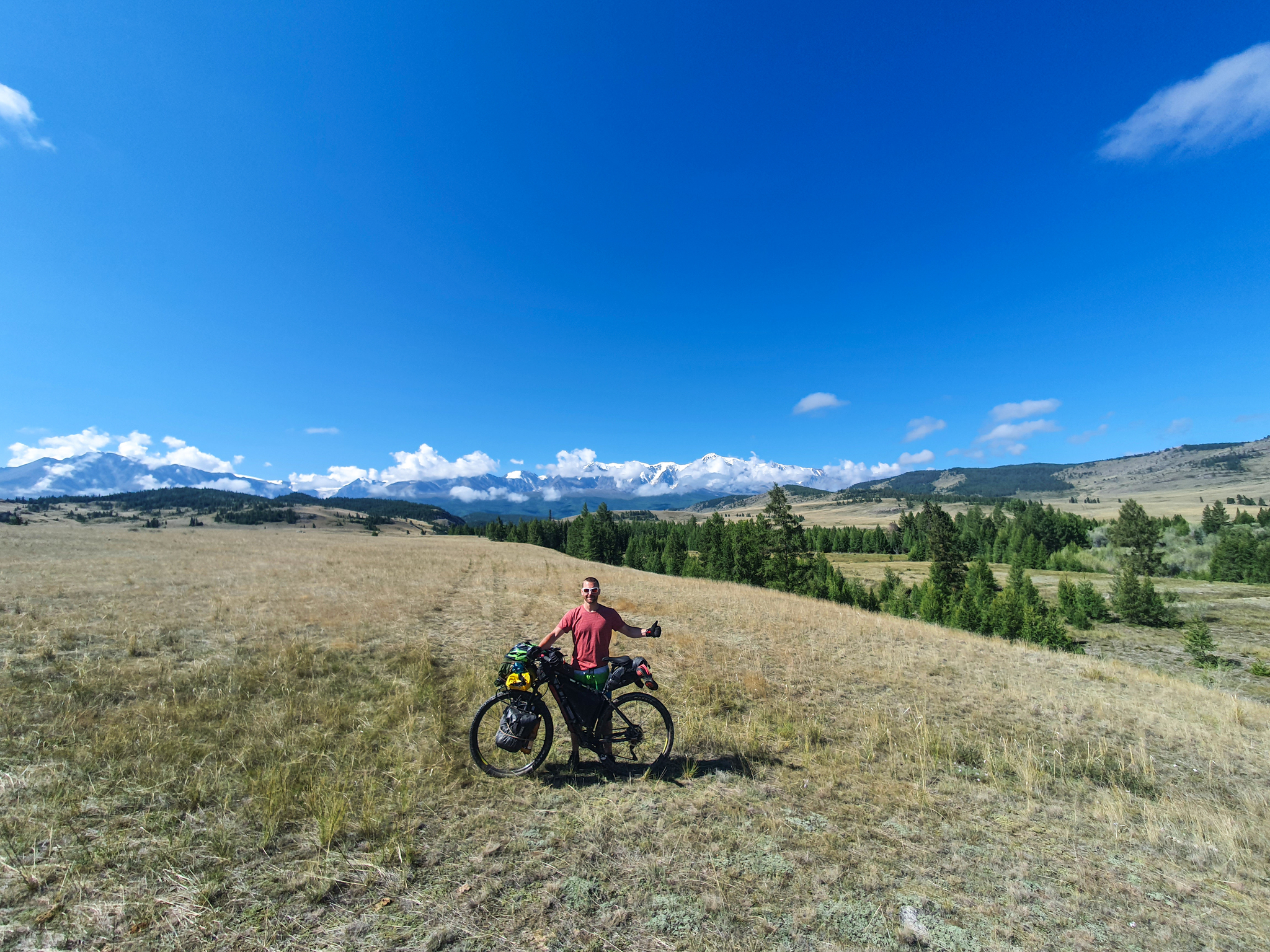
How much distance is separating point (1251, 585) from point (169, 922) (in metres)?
97.2

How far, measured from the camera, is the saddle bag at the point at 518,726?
21.5 feet

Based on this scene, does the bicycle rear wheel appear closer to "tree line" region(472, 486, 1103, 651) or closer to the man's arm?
the man's arm

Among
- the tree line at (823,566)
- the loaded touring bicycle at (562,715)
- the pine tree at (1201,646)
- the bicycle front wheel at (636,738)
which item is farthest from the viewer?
the tree line at (823,566)

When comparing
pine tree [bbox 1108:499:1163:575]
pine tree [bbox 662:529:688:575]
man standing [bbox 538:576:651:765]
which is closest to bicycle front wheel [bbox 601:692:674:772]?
man standing [bbox 538:576:651:765]

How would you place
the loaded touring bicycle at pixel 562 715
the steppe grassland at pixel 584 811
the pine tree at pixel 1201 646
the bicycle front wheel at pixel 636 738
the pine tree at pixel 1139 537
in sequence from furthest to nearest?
the pine tree at pixel 1139 537, the pine tree at pixel 1201 646, the bicycle front wheel at pixel 636 738, the loaded touring bicycle at pixel 562 715, the steppe grassland at pixel 584 811

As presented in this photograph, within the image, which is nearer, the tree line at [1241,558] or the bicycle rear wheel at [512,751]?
the bicycle rear wheel at [512,751]

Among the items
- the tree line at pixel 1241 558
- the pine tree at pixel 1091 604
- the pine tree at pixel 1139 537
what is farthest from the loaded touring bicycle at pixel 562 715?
the tree line at pixel 1241 558

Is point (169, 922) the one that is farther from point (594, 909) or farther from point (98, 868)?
point (594, 909)

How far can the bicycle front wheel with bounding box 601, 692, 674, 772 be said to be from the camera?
7207mm

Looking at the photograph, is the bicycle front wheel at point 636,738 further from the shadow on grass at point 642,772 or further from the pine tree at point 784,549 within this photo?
the pine tree at point 784,549

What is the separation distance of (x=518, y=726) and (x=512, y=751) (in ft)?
1.08

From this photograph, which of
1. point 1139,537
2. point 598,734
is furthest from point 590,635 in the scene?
point 1139,537

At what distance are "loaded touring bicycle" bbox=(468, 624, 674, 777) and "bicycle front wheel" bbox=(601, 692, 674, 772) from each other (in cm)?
1

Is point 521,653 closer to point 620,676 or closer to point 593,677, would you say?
point 593,677
